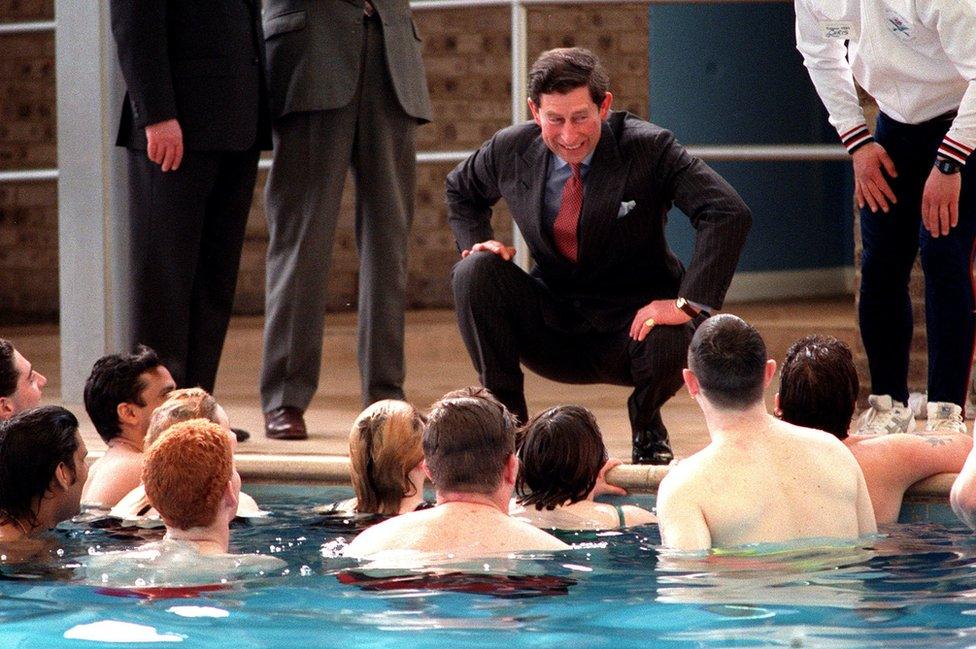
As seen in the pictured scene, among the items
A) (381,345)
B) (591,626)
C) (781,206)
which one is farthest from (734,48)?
(591,626)

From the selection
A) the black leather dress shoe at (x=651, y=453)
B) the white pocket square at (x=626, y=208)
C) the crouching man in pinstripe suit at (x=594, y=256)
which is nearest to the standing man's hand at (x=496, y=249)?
the crouching man in pinstripe suit at (x=594, y=256)

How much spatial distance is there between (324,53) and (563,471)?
1.48 meters

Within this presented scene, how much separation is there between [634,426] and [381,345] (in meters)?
0.85

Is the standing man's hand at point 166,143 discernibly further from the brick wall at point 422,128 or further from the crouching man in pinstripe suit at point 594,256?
the brick wall at point 422,128

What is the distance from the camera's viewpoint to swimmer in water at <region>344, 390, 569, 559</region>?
2.57 m

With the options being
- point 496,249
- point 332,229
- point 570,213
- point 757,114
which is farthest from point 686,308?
point 757,114

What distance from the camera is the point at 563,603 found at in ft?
7.92

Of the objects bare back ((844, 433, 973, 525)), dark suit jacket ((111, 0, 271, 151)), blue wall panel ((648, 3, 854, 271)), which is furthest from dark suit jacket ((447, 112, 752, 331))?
blue wall panel ((648, 3, 854, 271))

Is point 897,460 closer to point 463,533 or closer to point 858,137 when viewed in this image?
point 858,137

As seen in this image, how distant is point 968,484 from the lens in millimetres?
2844

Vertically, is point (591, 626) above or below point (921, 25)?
below

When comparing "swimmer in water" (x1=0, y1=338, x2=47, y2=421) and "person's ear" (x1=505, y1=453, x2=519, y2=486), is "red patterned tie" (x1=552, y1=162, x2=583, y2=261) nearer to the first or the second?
"person's ear" (x1=505, y1=453, x2=519, y2=486)

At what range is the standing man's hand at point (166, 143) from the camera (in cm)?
381

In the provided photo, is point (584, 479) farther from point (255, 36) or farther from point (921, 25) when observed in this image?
point (255, 36)
